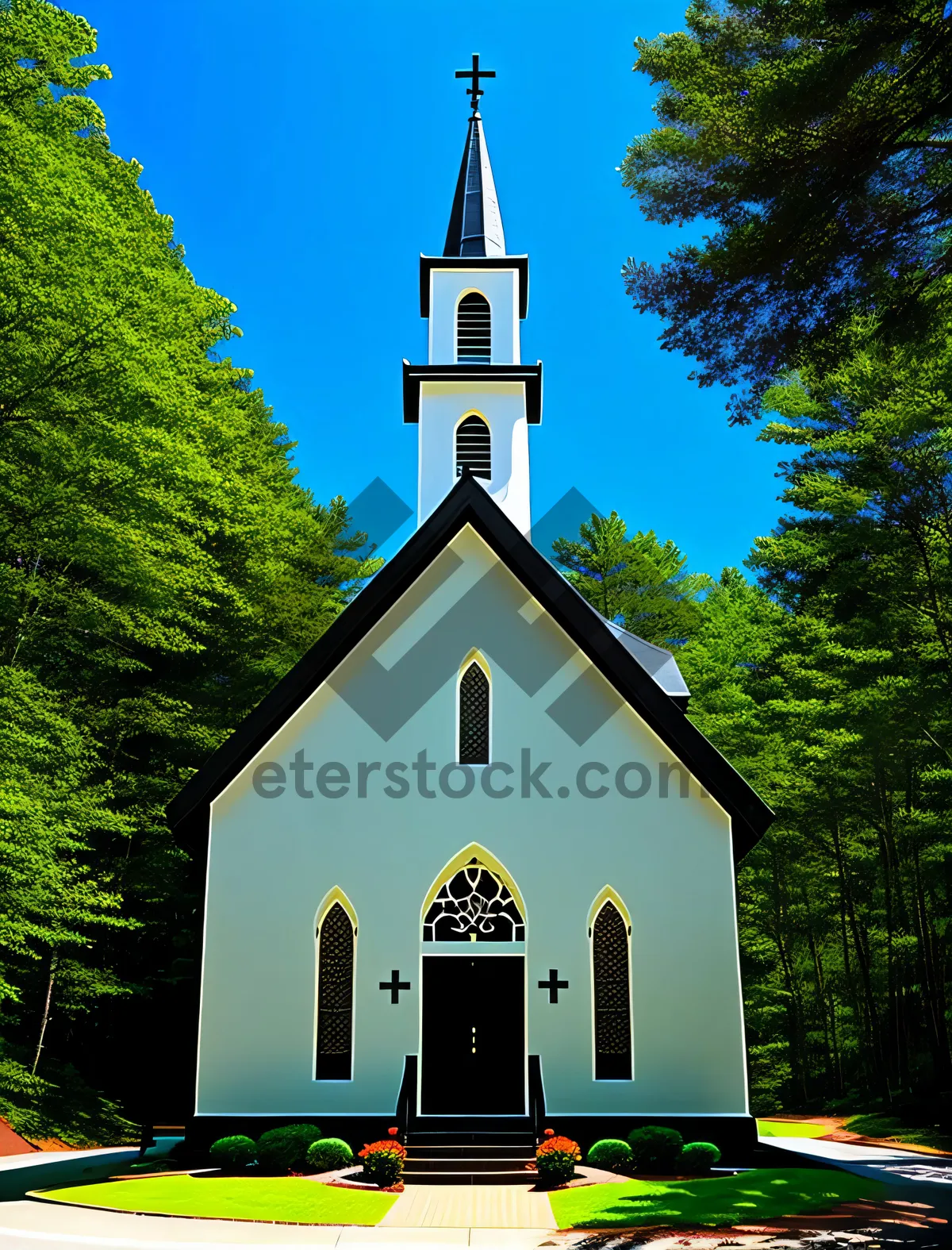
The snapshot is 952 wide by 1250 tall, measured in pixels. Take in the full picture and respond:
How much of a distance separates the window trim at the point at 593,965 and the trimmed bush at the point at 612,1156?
1.12 m

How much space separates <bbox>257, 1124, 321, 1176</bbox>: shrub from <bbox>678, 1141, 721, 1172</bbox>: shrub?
436 centimetres

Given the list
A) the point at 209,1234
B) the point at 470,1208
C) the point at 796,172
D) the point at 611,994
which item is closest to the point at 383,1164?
the point at 470,1208

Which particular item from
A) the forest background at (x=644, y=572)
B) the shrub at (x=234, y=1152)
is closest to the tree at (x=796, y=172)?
the forest background at (x=644, y=572)

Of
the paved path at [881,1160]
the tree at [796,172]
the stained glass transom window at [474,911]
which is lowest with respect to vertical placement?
the paved path at [881,1160]

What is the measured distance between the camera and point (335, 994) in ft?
46.1

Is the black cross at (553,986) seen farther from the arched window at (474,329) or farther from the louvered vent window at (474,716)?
the arched window at (474,329)

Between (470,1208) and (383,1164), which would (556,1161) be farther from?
(383,1164)

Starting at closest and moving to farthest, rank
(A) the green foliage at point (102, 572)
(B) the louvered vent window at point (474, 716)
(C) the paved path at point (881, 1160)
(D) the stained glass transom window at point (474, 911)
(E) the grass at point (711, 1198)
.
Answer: (E) the grass at point (711, 1198)
(C) the paved path at point (881, 1160)
(D) the stained glass transom window at point (474, 911)
(B) the louvered vent window at point (474, 716)
(A) the green foliage at point (102, 572)

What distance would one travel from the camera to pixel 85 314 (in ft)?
57.4

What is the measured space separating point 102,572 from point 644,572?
1966 cm

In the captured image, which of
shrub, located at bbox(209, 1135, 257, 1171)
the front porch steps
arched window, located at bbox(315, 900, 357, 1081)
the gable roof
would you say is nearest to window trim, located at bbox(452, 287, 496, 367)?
the gable roof

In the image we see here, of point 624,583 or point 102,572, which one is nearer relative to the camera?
point 102,572

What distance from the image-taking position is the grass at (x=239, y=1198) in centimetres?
1027

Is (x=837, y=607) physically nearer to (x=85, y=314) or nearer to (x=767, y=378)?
(x=767, y=378)
